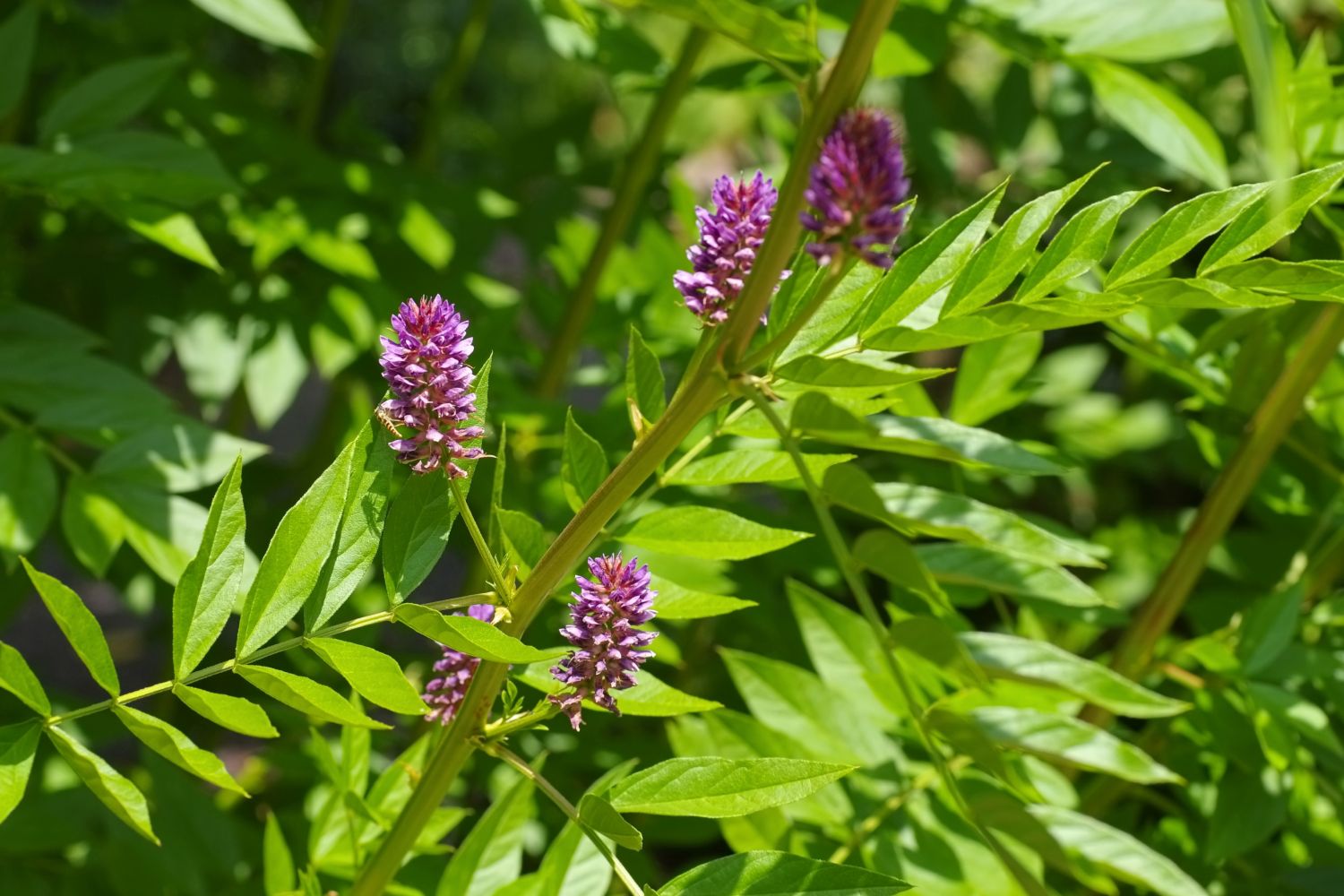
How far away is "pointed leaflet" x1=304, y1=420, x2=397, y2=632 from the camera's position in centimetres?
48

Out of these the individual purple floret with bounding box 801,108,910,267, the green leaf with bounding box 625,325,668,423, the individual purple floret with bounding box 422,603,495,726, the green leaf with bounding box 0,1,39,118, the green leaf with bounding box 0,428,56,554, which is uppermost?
the green leaf with bounding box 0,1,39,118

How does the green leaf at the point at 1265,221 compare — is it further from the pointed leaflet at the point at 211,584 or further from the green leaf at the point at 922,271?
the pointed leaflet at the point at 211,584

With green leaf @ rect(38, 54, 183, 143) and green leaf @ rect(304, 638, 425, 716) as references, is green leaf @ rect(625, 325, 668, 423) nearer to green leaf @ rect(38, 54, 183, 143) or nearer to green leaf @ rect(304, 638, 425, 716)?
green leaf @ rect(304, 638, 425, 716)

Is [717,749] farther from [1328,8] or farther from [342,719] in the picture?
[1328,8]

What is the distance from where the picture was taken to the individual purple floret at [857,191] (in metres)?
0.36

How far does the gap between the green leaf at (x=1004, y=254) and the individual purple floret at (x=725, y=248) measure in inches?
3.0

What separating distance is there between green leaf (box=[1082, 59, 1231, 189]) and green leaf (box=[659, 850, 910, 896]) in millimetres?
549

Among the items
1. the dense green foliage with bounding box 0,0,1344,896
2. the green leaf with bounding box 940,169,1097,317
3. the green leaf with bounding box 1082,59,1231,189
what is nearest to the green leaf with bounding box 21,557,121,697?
the dense green foliage with bounding box 0,0,1344,896

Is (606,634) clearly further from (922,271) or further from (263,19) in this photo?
(263,19)

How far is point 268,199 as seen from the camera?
1042 millimetres

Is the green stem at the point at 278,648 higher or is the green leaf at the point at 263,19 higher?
the green leaf at the point at 263,19

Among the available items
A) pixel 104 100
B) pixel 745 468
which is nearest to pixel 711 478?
pixel 745 468

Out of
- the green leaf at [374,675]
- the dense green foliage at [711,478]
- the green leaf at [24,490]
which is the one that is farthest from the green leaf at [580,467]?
the green leaf at [24,490]

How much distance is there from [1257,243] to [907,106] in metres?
0.66
